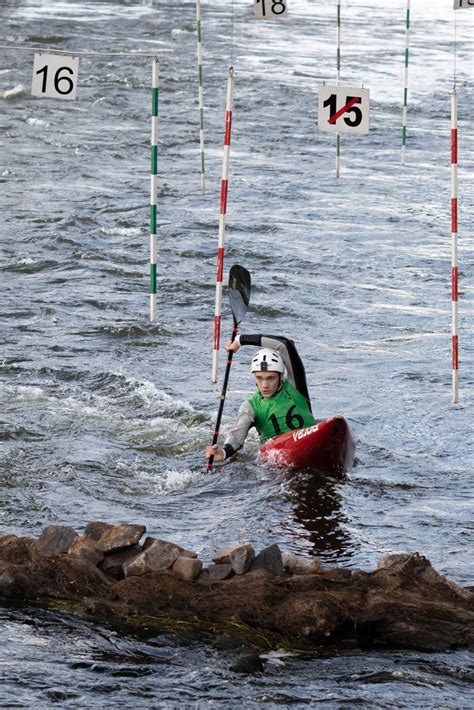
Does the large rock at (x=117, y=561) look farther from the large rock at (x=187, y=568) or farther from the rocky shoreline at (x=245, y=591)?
the large rock at (x=187, y=568)

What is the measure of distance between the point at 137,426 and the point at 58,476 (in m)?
1.45

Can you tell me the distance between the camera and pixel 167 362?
12.5m

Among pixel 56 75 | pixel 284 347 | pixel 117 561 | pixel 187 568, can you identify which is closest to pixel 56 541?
pixel 117 561

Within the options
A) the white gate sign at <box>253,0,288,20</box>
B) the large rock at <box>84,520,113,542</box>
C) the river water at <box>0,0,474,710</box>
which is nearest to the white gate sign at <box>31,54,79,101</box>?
the river water at <box>0,0,474,710</box>

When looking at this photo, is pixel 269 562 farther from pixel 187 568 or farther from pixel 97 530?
pixel 97 530

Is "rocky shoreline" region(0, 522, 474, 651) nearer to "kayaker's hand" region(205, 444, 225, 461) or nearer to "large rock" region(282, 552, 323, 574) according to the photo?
"large rock" region(282, 552, 323, 574)

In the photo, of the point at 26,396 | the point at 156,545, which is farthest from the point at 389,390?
the point at 156,545

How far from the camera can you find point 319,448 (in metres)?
9.09

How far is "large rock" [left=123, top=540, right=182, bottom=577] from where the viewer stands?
259 inches

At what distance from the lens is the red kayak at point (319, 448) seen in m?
8.99

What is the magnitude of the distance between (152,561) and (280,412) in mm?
3174

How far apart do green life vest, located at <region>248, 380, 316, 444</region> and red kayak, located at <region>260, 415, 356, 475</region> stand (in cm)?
24

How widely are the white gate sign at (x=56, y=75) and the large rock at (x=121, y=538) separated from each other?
7.25 meters

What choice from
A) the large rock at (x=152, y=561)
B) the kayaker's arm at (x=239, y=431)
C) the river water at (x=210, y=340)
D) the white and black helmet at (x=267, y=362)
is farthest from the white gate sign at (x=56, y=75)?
the large rock at (x=152, y=561)
